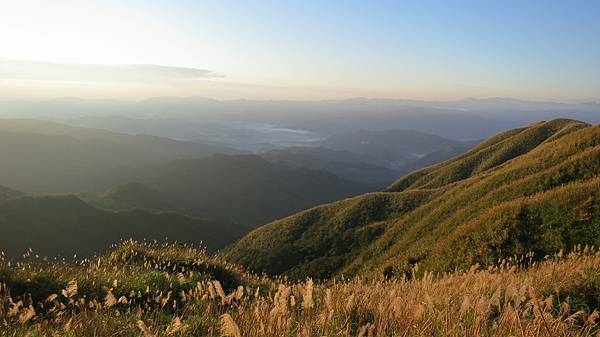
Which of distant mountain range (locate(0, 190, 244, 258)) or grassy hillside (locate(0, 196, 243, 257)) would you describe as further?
grassy hillside (locate(0, 196, 243, 257))

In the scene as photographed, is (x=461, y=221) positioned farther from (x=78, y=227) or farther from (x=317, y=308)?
(x=78, y=227)

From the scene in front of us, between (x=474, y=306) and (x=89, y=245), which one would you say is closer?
(x=474, y=306)

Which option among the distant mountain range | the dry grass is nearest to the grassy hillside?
the distant mountain range

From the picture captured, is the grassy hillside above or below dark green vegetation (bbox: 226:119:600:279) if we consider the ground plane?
below

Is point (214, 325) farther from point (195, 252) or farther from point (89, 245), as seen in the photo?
point (89, 245)

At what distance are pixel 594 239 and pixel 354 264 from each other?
22.6 metres

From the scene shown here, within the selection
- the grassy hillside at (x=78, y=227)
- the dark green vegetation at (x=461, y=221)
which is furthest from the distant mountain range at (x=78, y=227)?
the dark green vegetation at (x=461, y=221)

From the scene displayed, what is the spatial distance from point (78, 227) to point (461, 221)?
15488 centimetres

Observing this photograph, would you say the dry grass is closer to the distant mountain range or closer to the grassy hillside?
the distant mountain range

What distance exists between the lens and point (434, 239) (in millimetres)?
29219

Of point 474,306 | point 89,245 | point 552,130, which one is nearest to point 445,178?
point 552,130

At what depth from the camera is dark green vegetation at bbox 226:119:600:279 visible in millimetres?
21078

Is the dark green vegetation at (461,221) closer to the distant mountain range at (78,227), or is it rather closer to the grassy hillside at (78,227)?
the distant mountain range at (78,227)

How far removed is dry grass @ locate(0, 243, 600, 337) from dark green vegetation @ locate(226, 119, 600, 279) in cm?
1508
